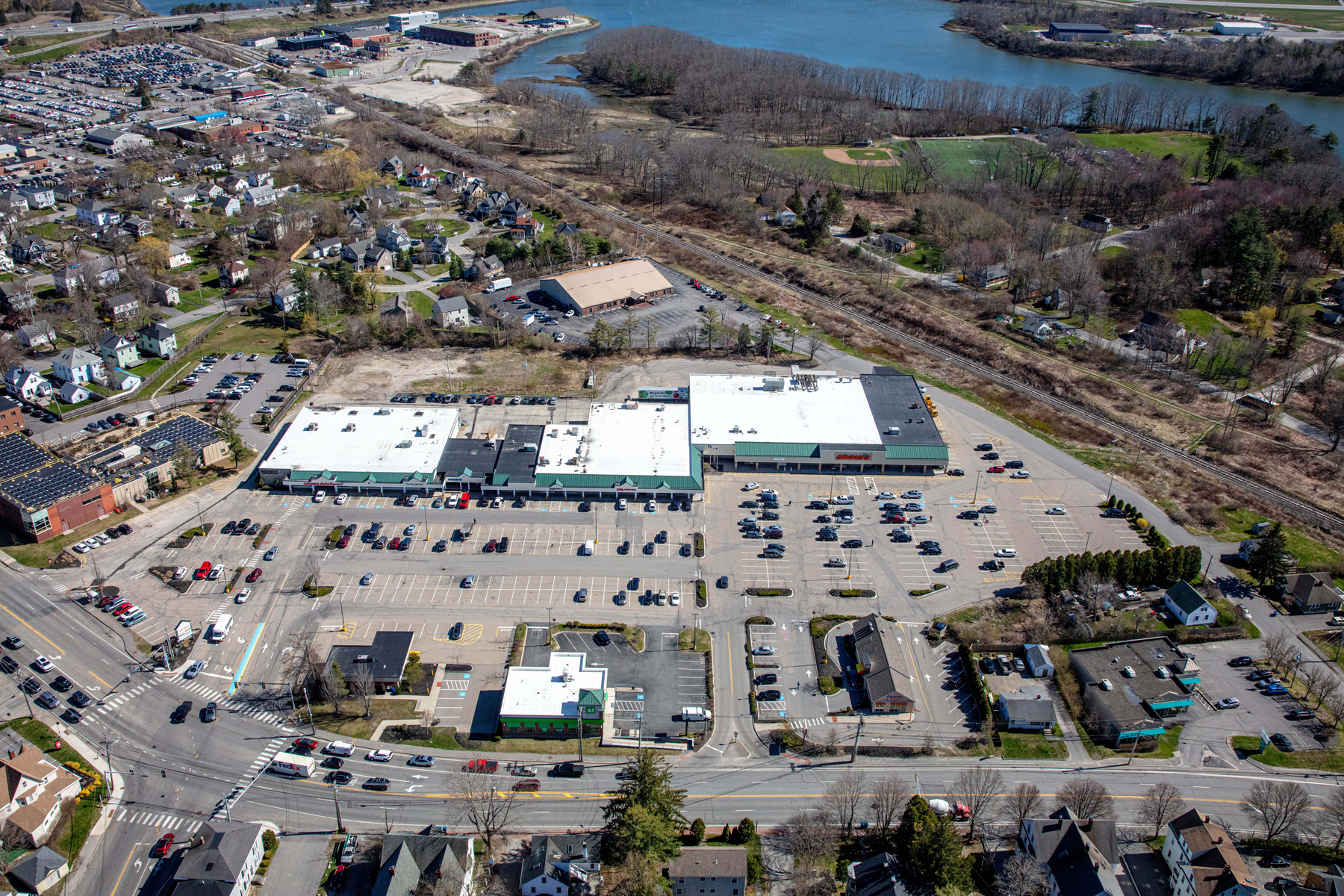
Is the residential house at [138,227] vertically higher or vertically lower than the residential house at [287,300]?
higher

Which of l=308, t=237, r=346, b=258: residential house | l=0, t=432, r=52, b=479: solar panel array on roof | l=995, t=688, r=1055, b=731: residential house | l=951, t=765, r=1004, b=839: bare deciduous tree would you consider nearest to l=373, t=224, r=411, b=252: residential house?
l=308, t=237, r=346, b=258: residential house

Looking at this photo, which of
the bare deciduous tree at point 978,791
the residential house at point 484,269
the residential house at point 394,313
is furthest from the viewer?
the residential house at point 484,269

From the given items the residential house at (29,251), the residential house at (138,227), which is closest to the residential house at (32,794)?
the residential house at (29,251)

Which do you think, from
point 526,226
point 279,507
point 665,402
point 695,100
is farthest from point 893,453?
point 695,100

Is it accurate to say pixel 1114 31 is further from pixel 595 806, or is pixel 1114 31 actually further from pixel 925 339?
pixel 595 806

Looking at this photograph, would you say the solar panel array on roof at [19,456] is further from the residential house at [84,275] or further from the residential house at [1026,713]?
the residential house at [1026,713]

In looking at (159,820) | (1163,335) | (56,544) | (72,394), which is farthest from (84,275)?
(1163,335)

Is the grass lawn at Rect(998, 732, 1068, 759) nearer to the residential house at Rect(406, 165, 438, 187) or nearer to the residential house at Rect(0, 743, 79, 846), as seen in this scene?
the residential house at Rect(0, 743, 79, 846)
